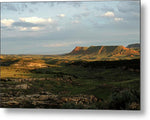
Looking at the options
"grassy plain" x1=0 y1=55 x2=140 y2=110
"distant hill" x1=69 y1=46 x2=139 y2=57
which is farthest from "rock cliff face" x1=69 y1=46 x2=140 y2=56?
"grassy plain" x1=0 y1=55 x2=140 y2=110

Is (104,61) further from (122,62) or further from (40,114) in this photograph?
(40,114)

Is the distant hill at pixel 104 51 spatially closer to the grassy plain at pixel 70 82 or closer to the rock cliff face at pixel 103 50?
the rock cliff face at pixel 103 50

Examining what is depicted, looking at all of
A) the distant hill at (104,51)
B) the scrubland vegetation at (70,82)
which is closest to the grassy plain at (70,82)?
the scrubland vegetation at (70,82)

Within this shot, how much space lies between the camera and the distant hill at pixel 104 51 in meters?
5.36

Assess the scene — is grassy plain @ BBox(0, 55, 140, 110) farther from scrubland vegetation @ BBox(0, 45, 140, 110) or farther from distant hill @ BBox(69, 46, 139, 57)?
distant hill @ BBox(69, 46, 139, 57)

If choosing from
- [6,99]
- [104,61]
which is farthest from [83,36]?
[6,99]

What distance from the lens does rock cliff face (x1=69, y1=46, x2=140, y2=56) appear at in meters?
5.36

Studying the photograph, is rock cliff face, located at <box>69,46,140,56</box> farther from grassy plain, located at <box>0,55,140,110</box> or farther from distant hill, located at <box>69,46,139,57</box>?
grassy plain, located at <box>0,55,140,110</box>

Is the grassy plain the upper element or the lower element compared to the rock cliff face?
lower

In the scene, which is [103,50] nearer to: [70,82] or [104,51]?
[104,51]

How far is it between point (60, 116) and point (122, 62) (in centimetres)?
172

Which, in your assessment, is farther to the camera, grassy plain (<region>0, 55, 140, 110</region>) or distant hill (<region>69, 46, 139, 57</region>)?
distant hill (<region>69, 46, 139, 57</region>)

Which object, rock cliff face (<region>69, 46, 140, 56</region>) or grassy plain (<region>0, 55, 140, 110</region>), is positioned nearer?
grassy plain (<region>0, 55, 140, 110</region>)

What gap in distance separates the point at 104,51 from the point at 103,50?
0.03 metres
